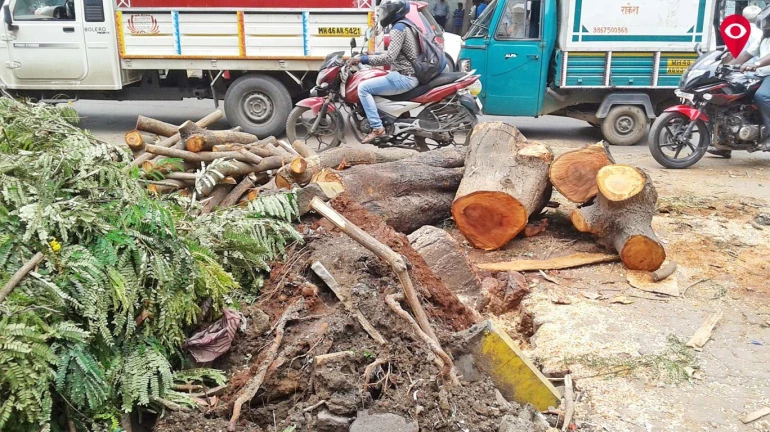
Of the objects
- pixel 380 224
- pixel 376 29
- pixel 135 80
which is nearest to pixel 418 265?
pixel 380 224

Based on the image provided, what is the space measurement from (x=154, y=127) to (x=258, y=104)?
4.03 meters

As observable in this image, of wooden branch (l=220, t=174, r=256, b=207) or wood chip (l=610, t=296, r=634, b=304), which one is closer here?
wood chip (l=610, t=296, r=634, b=304)

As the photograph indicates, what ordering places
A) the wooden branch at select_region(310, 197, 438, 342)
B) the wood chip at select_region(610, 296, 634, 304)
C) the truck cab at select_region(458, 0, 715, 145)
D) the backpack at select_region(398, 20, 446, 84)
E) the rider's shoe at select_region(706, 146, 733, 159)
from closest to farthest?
the wooden branch at select_region(310, 197, 438, 342)
the wood chip at select_region(610, 296, 634, 304)
the backpack at select_region(398, 20, 446, 84)
the rider's shoe at select_region(706, 146, 733, 159)
the truck cab at select_region(458, 0, 715, 145)

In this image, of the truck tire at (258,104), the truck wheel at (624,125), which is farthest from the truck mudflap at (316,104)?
the truck wheel at (624,125)

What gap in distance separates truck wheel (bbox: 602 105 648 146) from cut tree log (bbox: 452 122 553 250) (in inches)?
188

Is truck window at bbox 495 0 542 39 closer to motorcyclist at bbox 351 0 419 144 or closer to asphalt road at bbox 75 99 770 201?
asphalt road at bbox 75 99 770 201

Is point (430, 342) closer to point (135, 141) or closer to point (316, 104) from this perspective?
point (135, 141)

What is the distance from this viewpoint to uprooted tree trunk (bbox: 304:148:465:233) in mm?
5773

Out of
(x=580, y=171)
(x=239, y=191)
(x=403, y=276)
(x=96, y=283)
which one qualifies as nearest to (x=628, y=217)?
(x=580, y=171)

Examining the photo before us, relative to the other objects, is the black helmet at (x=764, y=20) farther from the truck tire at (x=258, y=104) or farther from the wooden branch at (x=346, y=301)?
the wooden branch at (x=346, y=301)

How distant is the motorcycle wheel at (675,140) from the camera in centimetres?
868

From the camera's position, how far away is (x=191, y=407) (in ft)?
10.5

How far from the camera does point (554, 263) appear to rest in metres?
5.55

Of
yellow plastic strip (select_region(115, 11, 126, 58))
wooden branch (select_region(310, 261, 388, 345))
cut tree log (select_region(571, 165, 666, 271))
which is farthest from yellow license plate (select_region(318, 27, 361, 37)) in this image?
wooden branch (select_region(310, 261, 388, 345))
